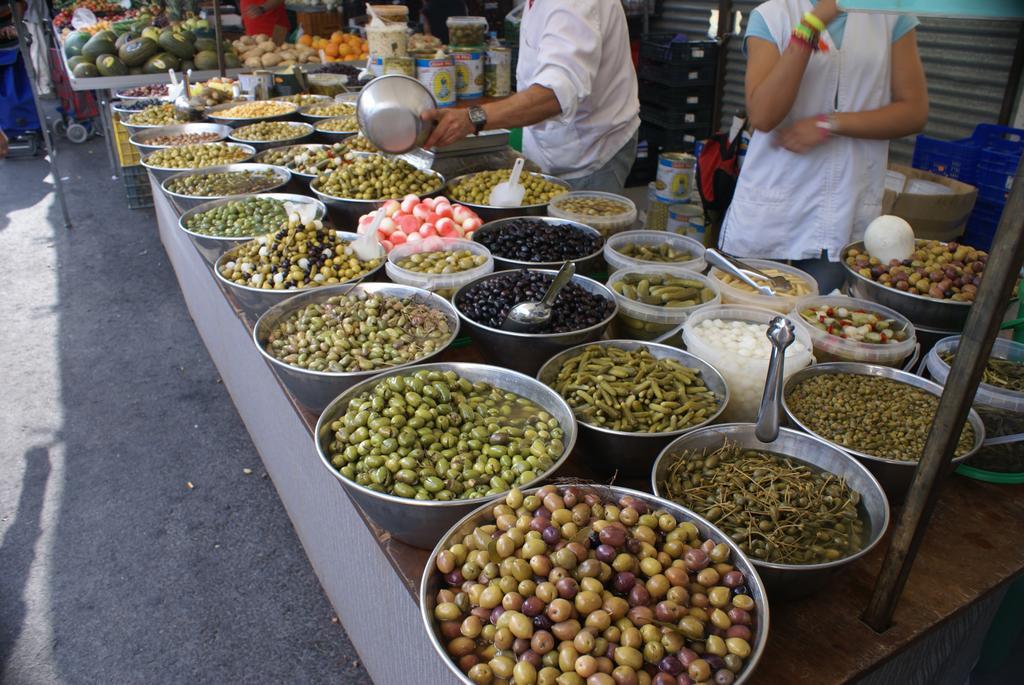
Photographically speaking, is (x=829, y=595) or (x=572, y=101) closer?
(x=829, y=595)

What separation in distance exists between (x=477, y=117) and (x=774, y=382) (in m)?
1.95

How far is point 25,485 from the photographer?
10.7 ft

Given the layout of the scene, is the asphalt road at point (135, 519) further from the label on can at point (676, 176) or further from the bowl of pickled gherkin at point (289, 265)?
the label on can at point (676, 176)

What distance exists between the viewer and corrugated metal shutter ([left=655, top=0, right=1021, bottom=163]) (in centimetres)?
503

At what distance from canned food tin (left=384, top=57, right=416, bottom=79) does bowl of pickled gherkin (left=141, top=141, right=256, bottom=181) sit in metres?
0.84

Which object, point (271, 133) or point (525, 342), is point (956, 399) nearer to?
point (525, 342)

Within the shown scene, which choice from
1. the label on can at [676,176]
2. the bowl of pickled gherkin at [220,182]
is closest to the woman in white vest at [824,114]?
the bowl of pickled gherkin at [220,182]

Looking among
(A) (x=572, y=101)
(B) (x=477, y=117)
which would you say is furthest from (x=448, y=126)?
(A) (x=572, y=101)

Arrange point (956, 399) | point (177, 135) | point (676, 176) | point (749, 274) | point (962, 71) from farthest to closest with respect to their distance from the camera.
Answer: point (676, 176), point (962, 71), point (177, 135), point (749, 274), point (956, 399)

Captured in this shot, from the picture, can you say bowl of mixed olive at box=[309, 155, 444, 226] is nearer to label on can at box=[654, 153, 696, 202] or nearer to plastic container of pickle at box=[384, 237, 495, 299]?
plastic container of pickle at box=[384, 237, 495, 299]

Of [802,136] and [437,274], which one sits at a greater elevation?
[802,136]

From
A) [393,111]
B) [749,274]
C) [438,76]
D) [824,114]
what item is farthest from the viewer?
[438,76]

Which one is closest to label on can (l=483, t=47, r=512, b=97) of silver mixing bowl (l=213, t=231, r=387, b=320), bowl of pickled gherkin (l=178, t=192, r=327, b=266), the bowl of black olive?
bowl of pickled gherkin (l=178, t=192, r=327, b=266)

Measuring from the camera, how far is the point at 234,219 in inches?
109
